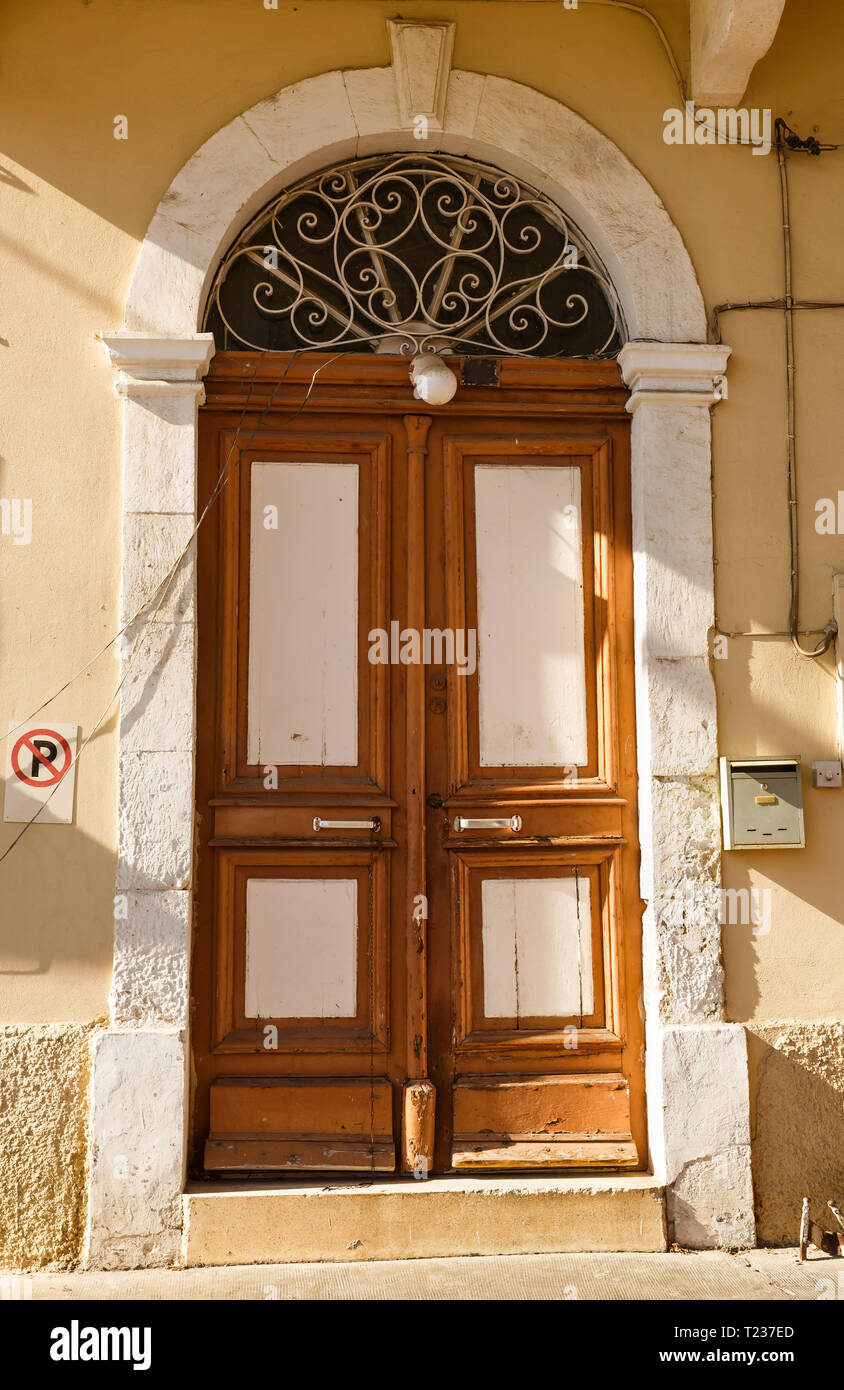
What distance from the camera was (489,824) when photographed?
421 centimetres

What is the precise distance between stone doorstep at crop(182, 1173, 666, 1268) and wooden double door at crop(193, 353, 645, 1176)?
0.37 ft

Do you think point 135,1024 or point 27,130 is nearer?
point 135,1024

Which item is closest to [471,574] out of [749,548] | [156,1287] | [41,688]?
[749,548]

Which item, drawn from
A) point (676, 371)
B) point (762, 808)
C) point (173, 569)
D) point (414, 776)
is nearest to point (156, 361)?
point (173, 569)

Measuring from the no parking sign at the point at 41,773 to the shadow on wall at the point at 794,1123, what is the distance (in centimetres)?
255

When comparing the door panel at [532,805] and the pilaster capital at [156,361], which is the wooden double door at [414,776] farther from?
the pilaster capital at [156,361]

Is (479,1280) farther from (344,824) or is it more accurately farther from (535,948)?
(344,824)

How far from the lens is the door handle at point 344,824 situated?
416 centimetres

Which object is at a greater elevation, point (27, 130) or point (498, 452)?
point (27, 130)

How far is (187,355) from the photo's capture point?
4133mm

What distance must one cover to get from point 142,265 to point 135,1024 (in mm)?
2663

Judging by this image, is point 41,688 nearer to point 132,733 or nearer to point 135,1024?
point 132,733

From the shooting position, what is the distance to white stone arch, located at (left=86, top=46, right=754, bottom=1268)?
3.90m

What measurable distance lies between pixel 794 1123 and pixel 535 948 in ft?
3.53
